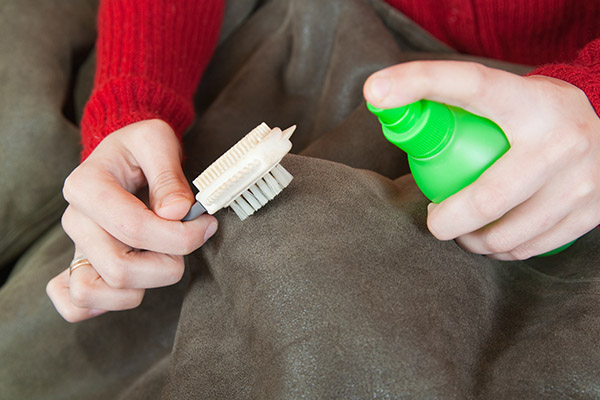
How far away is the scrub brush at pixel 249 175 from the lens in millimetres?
441

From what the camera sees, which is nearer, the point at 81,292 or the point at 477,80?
the point at 477,80

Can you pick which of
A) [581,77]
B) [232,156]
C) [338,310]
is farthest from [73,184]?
[581,77]

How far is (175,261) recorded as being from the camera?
1.87 feet

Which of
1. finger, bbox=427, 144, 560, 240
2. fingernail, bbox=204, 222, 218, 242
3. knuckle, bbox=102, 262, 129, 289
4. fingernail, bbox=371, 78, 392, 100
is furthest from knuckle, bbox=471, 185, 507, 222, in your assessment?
knuckle, bbox=102, 262, 129, 289

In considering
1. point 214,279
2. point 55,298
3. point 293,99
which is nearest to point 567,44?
point 293,99

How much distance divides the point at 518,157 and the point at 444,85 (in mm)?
97

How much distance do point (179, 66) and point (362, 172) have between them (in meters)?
0.45

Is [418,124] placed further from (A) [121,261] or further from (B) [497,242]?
(A) [121,261]

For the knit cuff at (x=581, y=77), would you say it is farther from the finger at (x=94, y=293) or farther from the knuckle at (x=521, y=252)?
the finger at (x=94, y=293)

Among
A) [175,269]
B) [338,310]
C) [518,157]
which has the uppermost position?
[518,157]

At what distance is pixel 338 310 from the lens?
16.1 inches

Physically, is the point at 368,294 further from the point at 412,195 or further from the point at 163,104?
the point at 163,104

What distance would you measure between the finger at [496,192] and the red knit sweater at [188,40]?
0.38 meters

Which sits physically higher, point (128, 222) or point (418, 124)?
point (418, 124)
